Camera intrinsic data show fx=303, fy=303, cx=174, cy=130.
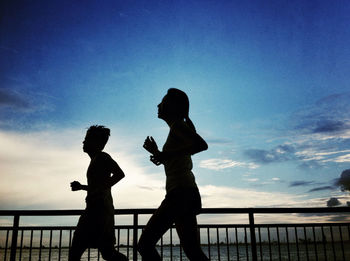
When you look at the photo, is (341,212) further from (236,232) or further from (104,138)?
(104,138)

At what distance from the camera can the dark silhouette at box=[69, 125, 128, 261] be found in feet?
10.8

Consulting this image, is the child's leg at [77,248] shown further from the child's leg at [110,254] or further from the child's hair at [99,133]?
the child's hair at [99,133]

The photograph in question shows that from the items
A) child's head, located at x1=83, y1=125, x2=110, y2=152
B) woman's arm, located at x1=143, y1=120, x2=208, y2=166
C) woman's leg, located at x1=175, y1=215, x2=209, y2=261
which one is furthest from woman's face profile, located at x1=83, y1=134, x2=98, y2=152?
woman's leg, located at x1=175, y1=215, x2=209, y2=261

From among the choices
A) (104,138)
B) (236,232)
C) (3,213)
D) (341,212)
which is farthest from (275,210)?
(3,213)

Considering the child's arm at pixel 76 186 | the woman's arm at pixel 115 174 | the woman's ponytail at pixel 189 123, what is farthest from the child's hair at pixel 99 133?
the woman's ponytail at pixel 189 123

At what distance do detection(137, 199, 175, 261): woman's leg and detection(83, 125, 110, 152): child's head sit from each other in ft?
4.75

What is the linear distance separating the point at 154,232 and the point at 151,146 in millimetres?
739

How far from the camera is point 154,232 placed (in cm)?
259

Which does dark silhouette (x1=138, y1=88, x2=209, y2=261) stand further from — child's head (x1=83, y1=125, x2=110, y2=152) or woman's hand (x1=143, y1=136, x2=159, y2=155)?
child's head (x1=83, y1=125, x2=110, y2=152)

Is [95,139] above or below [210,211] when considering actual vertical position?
above

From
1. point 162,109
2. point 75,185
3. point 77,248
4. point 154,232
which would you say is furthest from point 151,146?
point 77,248

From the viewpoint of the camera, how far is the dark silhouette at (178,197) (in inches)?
101

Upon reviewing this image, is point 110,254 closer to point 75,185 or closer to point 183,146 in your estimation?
point 75,185

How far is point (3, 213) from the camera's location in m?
4.61
